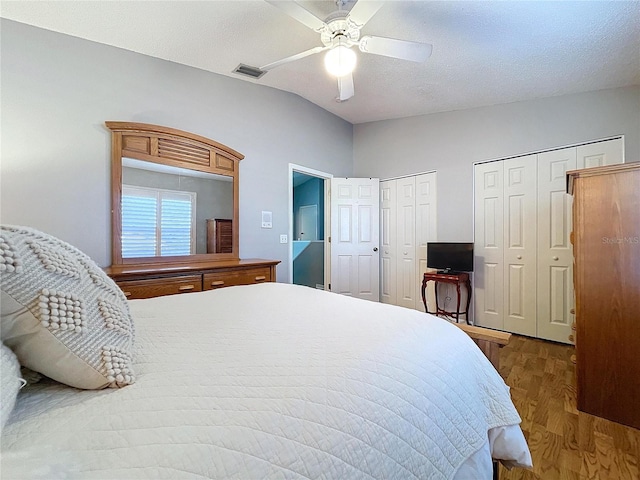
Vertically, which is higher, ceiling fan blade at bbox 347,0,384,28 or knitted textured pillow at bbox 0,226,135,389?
ceiling fan blade at bbox 347,0,384,28

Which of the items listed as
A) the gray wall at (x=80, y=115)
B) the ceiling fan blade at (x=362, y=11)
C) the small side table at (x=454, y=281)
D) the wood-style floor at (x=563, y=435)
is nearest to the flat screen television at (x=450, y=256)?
the small side table at (x=454, y=281)

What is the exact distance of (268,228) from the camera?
3.37m

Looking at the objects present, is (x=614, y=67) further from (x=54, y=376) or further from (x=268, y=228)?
(x=54, y=376)

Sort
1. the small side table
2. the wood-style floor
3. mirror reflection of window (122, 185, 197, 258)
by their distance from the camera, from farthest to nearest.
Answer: the small side table, mirror reflection of window (122, 185, 197, 258), the wood-style floor

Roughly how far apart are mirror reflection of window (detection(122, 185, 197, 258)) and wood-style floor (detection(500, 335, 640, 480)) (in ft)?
9.14

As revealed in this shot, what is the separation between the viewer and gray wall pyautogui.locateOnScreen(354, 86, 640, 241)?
2.72 m

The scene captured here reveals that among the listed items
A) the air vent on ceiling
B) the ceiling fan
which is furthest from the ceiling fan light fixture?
the air vent on ceiling

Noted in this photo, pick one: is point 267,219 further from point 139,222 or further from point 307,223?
point 307,223

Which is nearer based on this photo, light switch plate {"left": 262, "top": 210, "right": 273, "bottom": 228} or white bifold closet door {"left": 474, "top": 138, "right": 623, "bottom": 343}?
white bifold closet door {"left": 474, "top": 138, "right": 623, "bottom": 343}

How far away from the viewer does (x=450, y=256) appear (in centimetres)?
345

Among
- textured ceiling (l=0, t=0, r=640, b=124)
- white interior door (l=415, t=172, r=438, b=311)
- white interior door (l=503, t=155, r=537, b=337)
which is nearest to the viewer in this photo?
textured ceiling (l=0, t=0, r=640, b=124)

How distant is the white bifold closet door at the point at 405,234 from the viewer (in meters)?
3.88

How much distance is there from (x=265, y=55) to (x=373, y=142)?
2.25m

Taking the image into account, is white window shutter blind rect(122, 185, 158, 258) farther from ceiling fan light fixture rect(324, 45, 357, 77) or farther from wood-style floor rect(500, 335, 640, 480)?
wood-style floor rect(500, 335, 640, 480)
